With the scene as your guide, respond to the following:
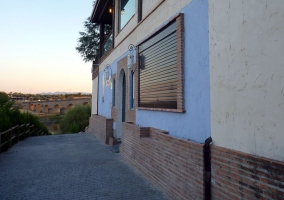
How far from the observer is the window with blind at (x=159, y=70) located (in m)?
5.30

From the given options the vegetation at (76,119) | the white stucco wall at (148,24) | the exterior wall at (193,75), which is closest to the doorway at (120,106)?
the white stucco wall at (148,24)

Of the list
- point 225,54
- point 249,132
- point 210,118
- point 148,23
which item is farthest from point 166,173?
point 148,23

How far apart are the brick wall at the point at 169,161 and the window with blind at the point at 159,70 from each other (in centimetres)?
82

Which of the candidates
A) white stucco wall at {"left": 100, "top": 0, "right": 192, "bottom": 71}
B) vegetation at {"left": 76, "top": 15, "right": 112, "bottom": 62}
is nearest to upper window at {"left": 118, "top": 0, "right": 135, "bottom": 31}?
white stucco wall at {"left": 100, "top": 0, "right": 192, "bottom": 71}

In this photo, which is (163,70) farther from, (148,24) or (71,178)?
(71,178)

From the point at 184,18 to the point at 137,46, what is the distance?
288 cm

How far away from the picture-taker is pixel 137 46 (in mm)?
7559

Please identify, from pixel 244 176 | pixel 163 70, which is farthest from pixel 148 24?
pixel 244 176

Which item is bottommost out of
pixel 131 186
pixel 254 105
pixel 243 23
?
pixel 131 186

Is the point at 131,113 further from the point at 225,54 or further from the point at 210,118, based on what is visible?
the point at 225,54

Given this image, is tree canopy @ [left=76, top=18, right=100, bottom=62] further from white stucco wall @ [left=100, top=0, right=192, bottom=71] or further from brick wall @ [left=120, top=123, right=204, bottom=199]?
Result: brick wall @ [left=120, top=123, right=204, bottom=199]

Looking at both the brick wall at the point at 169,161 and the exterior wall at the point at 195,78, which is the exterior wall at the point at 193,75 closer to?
the exterior wall at the point at 195,78

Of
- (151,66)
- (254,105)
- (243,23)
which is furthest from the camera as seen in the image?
(151,66)

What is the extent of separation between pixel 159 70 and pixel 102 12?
33.0ft
